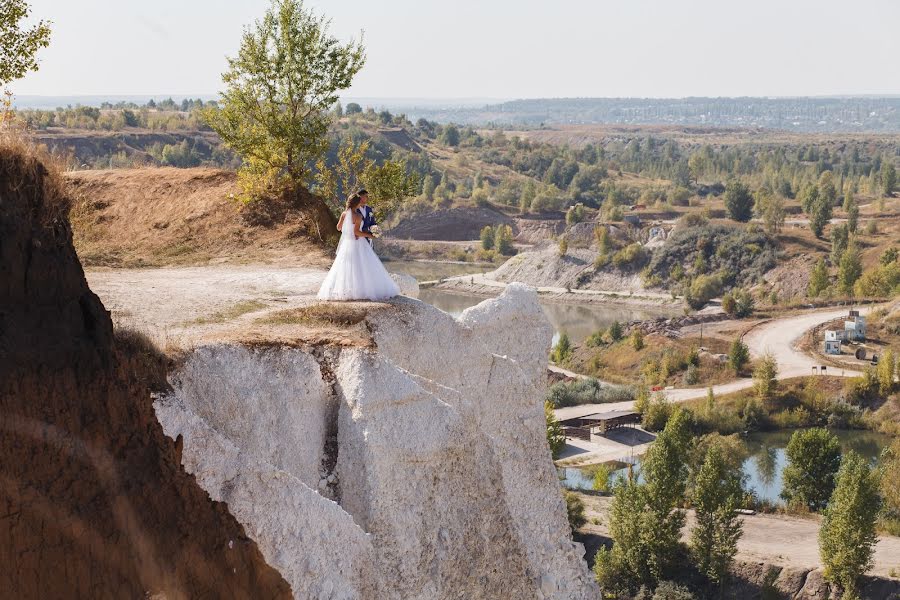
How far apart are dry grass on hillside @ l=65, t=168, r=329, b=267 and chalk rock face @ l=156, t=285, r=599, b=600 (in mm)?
6468

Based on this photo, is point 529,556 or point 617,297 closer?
point 529,556

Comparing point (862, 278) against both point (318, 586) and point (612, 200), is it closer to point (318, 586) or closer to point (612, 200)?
point (612, 200)

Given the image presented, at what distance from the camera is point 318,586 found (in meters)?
12.9

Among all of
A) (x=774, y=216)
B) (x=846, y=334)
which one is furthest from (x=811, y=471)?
(x=774, y=216)

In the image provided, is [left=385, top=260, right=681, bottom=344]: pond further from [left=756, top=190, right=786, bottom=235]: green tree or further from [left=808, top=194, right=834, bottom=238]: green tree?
[left=808, top=194, right=834, bottom=238]: green tree

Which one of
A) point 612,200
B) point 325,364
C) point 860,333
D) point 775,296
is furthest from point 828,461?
point 612,200

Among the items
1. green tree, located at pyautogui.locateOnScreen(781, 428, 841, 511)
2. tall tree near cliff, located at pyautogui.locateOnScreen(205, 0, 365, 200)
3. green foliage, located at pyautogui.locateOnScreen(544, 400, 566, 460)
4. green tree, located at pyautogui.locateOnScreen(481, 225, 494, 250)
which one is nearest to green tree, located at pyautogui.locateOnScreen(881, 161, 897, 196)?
green tree, located at pyautogui.locateOnScreen(481, 225, 494, 250)

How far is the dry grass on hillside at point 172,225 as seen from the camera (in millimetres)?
21781

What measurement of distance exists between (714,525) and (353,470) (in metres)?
36.7

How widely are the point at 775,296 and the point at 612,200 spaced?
186 feet

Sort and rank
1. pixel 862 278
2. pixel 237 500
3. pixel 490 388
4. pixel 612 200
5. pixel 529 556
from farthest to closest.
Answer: pixel 612 200, pixel 862 278, pixel 490 388, pixel 529 556, pixel 237 500

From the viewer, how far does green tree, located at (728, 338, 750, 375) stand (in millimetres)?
88500

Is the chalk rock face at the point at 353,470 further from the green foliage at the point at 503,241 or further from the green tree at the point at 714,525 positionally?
the green foliage at the point at 503,241

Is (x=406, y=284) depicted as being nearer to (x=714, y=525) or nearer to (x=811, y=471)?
(x=714, y=525)
